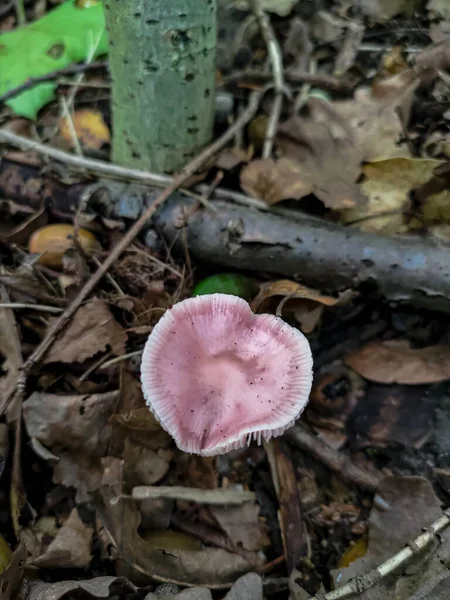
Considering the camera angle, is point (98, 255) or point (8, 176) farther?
point (8, 176)

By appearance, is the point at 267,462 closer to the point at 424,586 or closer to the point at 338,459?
the point at 338,459

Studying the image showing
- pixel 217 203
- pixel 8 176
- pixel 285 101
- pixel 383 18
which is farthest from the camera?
pixel 383 18

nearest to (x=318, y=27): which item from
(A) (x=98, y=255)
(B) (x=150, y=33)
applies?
(B) (x=150, y=33)

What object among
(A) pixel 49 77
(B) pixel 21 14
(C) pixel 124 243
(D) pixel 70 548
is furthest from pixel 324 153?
(B) pixel 21 14

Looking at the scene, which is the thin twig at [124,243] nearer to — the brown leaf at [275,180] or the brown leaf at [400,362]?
the brown leaf at [275,180]

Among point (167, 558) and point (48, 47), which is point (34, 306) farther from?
point (48, 47)
